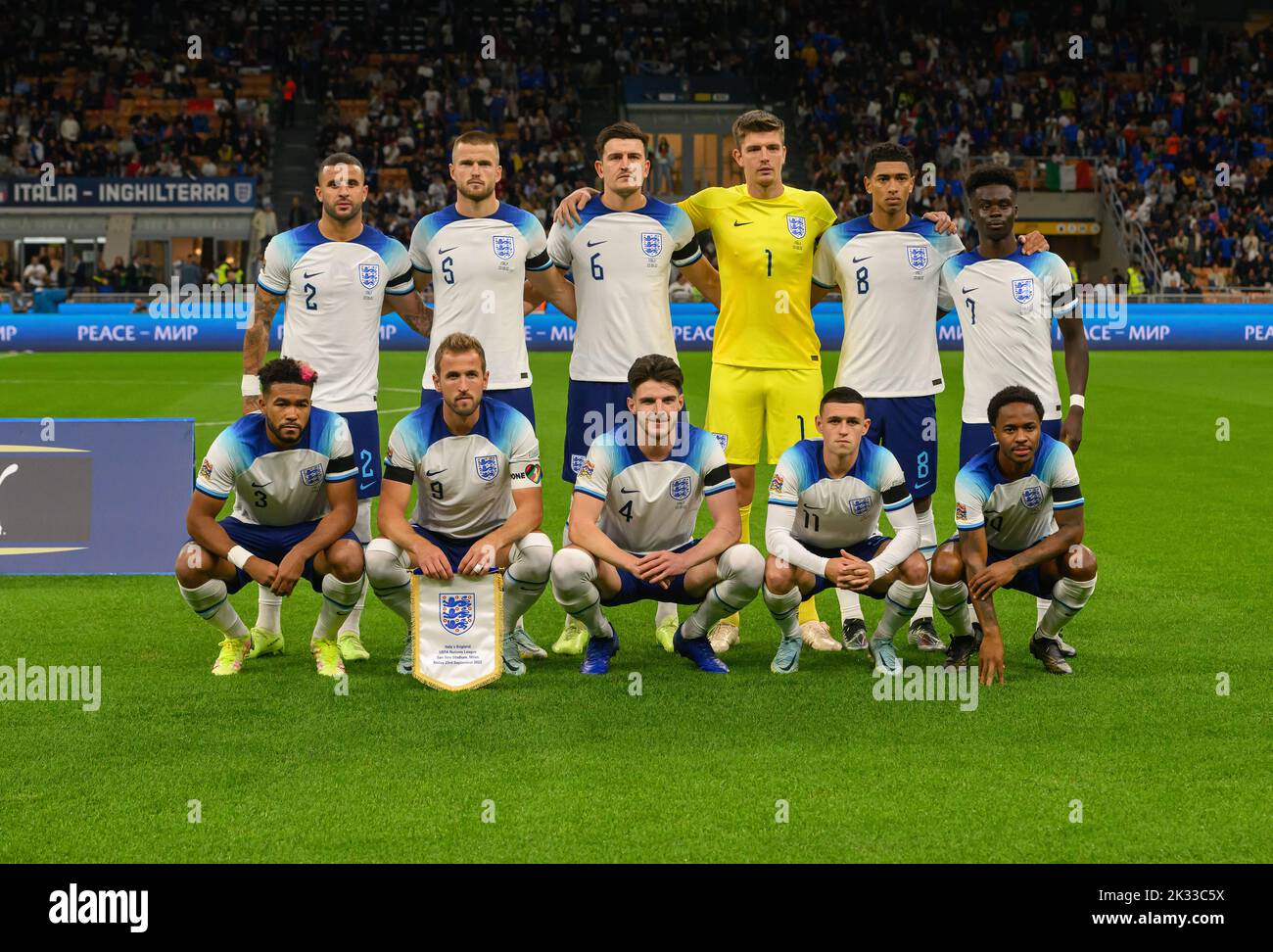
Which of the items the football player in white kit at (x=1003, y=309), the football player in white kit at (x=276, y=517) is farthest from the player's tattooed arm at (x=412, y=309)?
the football player in white kit at (x=1003, y=309)

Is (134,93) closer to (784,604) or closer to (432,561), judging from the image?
(432,561)

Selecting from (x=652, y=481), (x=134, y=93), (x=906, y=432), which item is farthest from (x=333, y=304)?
(x=134, y=93)

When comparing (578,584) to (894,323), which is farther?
(894,323)

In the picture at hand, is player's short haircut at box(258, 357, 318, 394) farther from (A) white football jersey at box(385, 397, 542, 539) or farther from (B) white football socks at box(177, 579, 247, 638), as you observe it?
(B) white football socks at box(177, 579, 247, 638)

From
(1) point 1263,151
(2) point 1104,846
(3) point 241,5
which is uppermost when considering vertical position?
(3) point 241,5

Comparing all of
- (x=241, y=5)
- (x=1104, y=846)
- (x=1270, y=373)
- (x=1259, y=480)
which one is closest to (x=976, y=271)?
(x=1104, y=846)

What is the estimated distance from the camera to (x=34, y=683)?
20.1 ft

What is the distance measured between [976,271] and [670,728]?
279 cm

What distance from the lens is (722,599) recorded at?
639 cm

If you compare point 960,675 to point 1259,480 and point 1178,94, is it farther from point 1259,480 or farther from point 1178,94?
point 1178,94

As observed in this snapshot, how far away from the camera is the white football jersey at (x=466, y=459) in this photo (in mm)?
6496

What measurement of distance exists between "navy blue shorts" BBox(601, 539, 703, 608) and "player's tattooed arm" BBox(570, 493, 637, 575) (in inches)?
3.4

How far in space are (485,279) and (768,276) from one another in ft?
4.50

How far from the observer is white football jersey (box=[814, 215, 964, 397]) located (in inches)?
277
